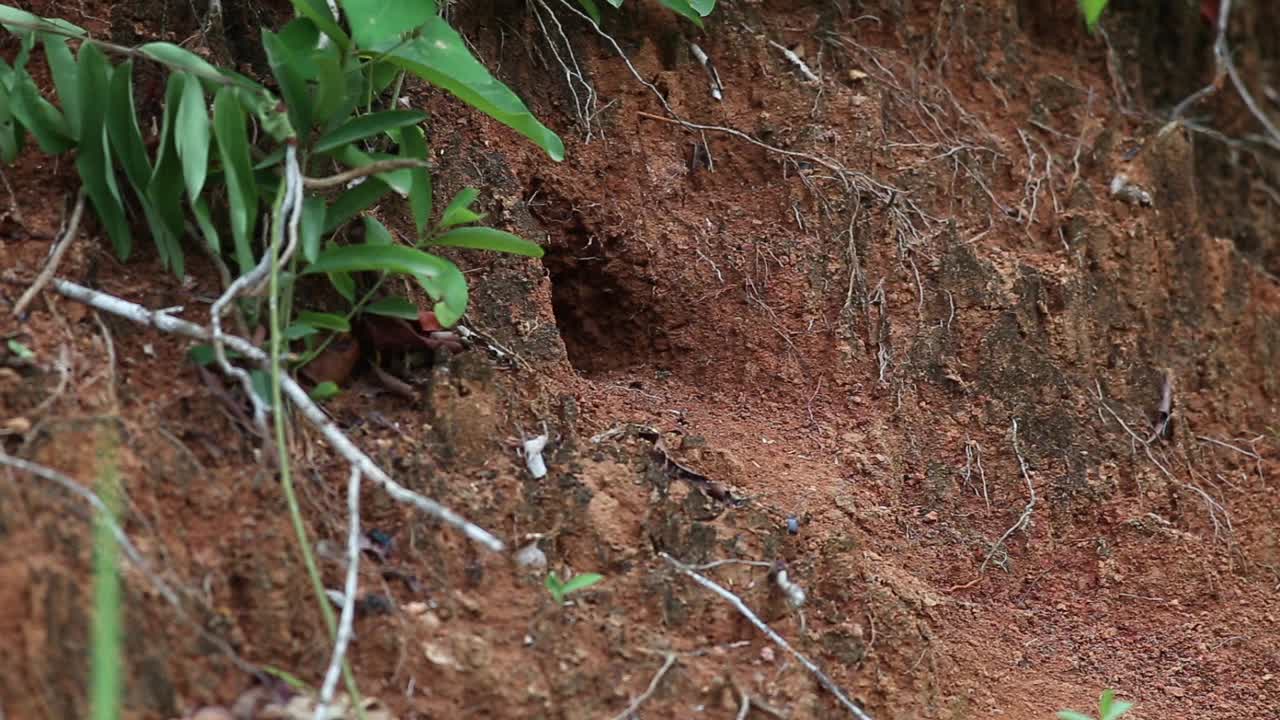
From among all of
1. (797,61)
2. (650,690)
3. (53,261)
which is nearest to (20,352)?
(53,261)

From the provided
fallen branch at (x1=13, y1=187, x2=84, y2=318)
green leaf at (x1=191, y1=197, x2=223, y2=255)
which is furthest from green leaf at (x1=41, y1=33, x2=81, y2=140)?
green leaf at (x1=191, y1=197, x2=223, y2=255)

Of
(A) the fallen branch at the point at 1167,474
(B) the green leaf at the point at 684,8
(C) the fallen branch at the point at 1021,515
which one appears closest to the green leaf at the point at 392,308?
(B) the green leaf at the point at 684,8

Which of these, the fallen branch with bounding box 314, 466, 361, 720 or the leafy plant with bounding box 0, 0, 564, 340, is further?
the leafy plant with bounding box 0, 0, 564, 340

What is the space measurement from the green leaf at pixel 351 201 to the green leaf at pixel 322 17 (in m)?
0.28

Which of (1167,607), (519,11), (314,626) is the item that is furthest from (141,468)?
(1167,607)

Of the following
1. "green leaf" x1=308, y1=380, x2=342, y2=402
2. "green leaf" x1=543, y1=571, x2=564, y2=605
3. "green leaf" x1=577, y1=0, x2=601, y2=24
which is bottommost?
"green leaf" x1=543, y1=571, x2=564, y2=605

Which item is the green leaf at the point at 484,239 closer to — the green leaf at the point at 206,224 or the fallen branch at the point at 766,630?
the green leaf at the point at 206,224

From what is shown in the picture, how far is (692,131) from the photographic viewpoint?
12.5 feet

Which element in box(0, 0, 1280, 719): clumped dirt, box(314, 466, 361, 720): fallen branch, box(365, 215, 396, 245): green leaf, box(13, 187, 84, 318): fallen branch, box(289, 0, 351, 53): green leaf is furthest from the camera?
box(365, 215, 396, 245): green leaf

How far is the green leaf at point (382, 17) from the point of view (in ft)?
8.33

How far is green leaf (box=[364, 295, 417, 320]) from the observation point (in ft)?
8.71

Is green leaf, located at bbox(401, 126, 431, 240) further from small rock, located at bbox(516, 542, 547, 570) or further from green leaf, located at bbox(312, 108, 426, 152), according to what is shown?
small rock, located at bbox(516, 542, 547, 570)

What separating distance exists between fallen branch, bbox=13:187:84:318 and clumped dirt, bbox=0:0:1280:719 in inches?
1.1

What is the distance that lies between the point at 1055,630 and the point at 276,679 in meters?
2.16
